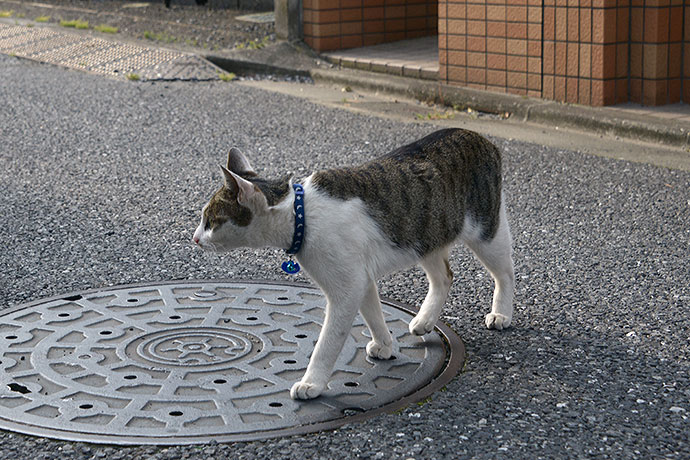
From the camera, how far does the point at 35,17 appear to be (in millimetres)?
12336

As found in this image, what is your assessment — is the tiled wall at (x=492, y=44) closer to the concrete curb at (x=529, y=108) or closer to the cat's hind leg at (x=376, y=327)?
the concrete curb at (x=529, y=108)

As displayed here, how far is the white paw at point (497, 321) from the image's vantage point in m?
3.67

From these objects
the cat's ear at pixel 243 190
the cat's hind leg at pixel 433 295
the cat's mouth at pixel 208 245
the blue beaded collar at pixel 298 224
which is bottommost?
the cat's hind leg at pixel 433 295

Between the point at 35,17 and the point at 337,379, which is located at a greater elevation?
the point at 35,17

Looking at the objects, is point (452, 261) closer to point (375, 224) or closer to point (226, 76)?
point (375, 224)

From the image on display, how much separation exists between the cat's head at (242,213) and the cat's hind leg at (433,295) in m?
0.70

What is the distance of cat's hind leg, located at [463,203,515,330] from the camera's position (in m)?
3.60

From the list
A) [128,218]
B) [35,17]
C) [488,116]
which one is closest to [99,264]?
[128,218]

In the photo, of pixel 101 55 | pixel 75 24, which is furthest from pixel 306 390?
pixel 75 24

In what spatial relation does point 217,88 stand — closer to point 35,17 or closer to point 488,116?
point 488,116

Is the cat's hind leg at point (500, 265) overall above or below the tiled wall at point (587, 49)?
below

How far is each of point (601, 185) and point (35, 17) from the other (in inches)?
354

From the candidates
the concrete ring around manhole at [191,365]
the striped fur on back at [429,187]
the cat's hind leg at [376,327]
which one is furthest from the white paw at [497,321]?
the cat's hind leg at [376,327]

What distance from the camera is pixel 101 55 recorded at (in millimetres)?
9844
